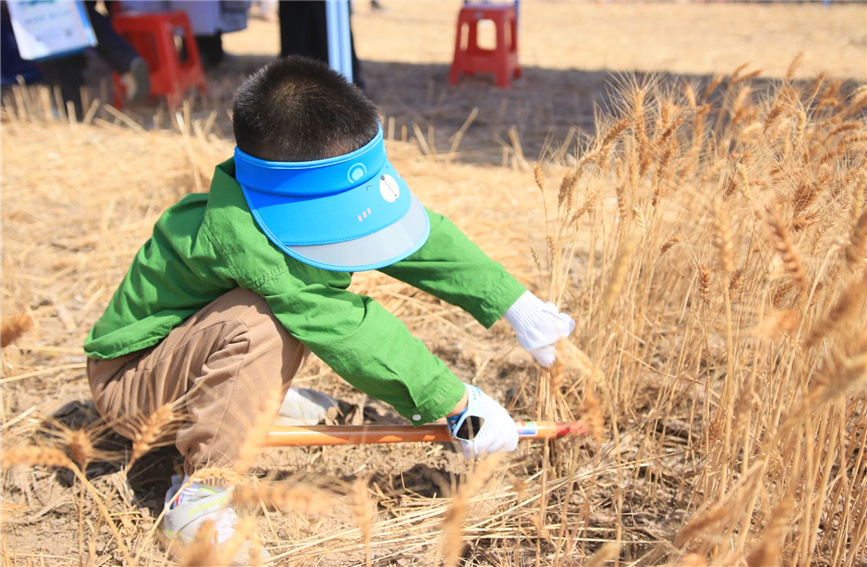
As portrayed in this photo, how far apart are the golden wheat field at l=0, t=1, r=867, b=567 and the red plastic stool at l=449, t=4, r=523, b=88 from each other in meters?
1.68

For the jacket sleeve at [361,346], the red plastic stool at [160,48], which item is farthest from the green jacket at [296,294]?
the red plastic stool at [160,48]

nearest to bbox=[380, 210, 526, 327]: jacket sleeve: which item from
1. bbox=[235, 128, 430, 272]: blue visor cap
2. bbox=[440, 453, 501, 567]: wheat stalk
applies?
bbox=[235, 128, 430, 272]: blue visor cap

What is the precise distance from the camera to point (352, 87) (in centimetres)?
118

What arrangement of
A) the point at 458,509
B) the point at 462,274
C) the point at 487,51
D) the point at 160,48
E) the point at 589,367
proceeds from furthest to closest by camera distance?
the point at 487,51
the point at 160,48
the point at 462,274
the point at 589,367
the point at 458,509

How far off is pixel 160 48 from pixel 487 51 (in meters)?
2.04

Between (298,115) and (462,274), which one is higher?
(298,115)

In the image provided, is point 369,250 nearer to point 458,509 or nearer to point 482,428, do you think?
point 482,428

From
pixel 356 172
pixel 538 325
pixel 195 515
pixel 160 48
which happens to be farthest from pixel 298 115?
pixel 160 48

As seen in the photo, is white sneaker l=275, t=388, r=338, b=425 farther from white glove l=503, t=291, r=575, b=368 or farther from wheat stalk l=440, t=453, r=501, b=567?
wheat stalk l=440, t=453, r=501, b=567

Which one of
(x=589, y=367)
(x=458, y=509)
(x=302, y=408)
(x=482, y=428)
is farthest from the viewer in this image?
(x=302, y=408)

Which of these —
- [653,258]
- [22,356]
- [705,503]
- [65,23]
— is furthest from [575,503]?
[65,23]

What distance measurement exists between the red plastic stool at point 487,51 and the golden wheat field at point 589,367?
1.68 metres

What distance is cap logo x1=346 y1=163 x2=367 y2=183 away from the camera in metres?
1.15

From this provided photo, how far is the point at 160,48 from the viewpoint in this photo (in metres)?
4.10
